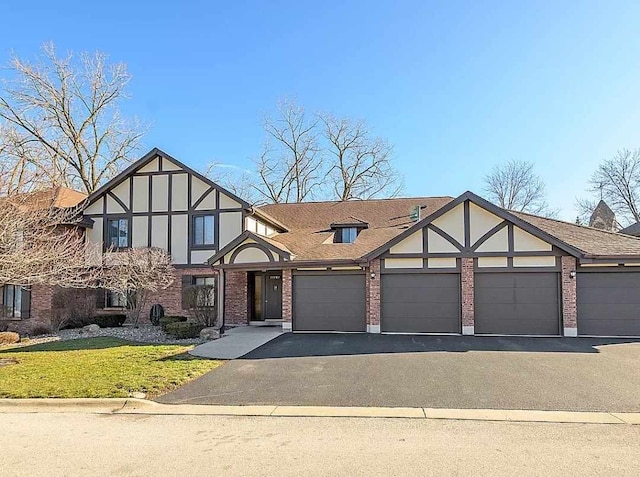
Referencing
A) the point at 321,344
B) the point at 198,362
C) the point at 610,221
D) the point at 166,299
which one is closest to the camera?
the point at 198,362

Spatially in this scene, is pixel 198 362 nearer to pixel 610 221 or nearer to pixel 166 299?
pixel 166 299

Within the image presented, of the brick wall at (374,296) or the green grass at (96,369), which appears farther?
the brick wall at (374,296)

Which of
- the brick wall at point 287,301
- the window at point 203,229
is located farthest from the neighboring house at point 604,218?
the window at point 203,229

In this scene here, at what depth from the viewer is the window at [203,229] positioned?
19.5 metres

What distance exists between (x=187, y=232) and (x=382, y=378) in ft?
43.3

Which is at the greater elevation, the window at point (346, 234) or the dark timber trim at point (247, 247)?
the window at point (346, 234)

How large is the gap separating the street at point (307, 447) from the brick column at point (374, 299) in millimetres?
8749

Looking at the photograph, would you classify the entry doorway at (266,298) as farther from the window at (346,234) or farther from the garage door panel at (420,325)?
the garage door panel at (420,325)

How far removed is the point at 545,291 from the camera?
14352 mm

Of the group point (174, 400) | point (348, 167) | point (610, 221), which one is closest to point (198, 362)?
point (174, 400)

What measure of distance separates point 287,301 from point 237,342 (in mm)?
2930

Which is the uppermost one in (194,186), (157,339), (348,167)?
(348,167)

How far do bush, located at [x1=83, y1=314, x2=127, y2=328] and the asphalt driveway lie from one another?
8.97m

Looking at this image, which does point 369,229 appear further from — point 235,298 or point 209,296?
→ point 209,296
